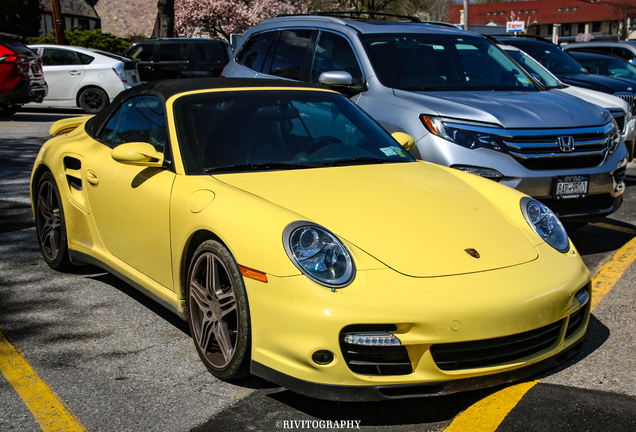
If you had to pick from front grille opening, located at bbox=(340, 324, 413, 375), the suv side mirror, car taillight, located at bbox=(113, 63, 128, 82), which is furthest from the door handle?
car taillight, located at bbox=(113, 63, 128, 82)

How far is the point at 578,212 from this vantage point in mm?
5195

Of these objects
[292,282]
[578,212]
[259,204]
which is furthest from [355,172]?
[578,212]

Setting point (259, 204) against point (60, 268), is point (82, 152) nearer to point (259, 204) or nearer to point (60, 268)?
point (60, 268)

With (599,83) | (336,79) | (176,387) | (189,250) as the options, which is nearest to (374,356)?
(176,387)

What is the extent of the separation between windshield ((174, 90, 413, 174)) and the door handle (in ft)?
2.65

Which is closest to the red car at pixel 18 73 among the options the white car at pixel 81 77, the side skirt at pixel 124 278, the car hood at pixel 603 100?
the white car at pixel 81 77

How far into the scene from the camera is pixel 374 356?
2695 millimetres

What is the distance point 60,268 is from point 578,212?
157 inches

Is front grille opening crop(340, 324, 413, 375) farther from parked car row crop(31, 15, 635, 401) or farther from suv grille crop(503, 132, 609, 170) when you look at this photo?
suv grille crop(503, 132, 609, 170)

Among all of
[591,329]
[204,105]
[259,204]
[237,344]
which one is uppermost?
[204,105]

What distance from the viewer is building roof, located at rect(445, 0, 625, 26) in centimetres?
7575

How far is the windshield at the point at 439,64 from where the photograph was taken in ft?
20.2

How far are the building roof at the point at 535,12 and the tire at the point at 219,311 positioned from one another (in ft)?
250

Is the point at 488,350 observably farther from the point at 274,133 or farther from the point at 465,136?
the point at 465,136
